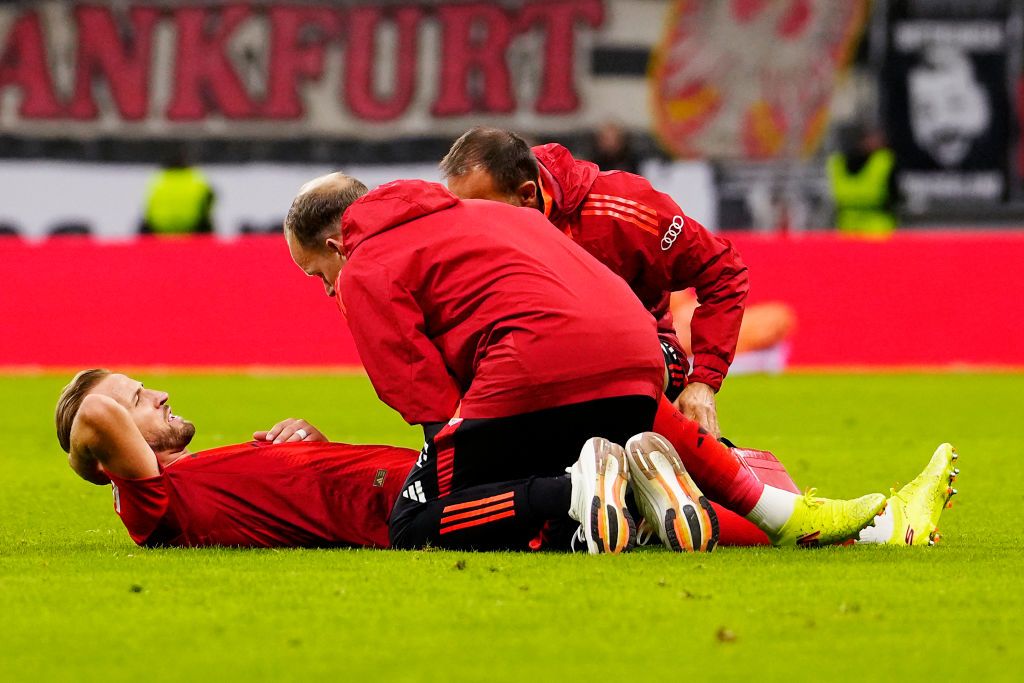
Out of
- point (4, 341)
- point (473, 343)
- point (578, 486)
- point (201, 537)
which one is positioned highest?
point (473, 343)

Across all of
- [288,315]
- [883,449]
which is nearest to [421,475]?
[883,449]

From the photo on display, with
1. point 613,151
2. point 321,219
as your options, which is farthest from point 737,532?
point 613,151

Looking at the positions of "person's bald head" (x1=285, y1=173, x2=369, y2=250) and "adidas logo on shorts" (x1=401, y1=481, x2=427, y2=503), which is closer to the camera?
"adidas logo on shorts" (x1=401, y1=481, x2=427, y2=503)

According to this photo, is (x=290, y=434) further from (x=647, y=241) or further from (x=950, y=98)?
(x=950, y=98)

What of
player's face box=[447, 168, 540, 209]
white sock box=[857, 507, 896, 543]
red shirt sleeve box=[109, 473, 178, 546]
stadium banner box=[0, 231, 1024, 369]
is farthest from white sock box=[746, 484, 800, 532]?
stadium banner box=[0, 231, 1024, 369]

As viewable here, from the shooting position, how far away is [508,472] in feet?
17.7

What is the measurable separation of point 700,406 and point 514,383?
3.51 ft

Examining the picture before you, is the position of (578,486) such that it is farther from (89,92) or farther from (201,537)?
(89,92)

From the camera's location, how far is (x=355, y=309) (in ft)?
17.5

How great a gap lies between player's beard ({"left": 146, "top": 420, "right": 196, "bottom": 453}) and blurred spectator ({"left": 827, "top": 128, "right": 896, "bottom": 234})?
1508cm

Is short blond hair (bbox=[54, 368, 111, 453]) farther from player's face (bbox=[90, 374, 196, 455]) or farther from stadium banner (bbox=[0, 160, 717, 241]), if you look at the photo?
stadium banner (bbox=[0, 160, 717, 241])

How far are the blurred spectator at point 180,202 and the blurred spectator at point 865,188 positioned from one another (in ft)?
24.7

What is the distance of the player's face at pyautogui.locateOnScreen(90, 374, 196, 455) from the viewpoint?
19.0 feet

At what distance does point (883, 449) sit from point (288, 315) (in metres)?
7.07
